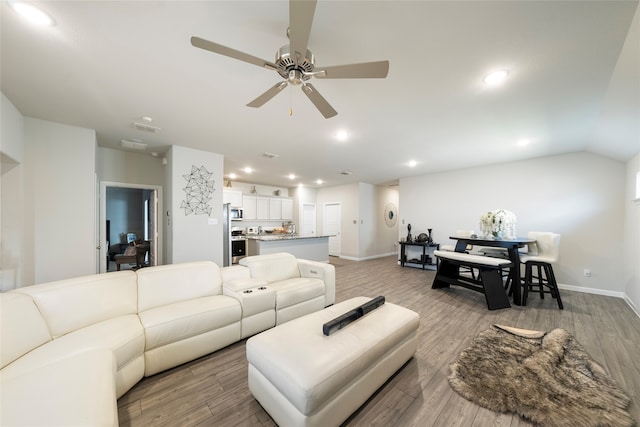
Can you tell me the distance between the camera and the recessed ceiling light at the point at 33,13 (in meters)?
1.36

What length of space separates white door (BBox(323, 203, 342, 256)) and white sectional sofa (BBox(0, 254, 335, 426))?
5007 millimetres

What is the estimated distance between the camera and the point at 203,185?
14.4 ft

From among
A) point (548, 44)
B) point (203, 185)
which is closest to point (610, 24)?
point (548, 44)

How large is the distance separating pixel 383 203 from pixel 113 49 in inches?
308

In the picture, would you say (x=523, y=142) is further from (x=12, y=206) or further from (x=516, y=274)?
(x=12, y=206)

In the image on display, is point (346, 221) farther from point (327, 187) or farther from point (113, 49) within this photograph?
point (113, 49)

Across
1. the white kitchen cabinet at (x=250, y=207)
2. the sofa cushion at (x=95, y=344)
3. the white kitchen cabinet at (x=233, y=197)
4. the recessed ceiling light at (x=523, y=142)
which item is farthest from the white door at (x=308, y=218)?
the sofa cushion at (x=95, y=344)

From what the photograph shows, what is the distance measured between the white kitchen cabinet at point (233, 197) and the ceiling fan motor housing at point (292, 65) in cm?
554

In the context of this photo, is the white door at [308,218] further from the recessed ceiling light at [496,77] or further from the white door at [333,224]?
the recessed ceiling light at [496,77]

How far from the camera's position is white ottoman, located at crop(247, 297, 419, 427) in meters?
1.26

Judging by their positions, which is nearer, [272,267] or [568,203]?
[272,267]

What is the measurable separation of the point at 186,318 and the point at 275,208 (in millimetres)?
6222

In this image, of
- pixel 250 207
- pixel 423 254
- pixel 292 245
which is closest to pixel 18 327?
pixel 292 245

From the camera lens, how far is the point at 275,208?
8.11 meters
